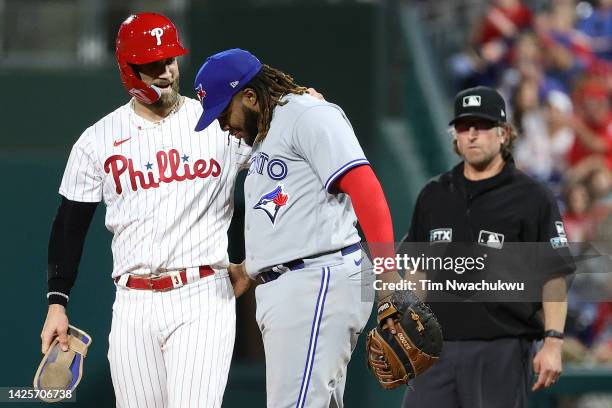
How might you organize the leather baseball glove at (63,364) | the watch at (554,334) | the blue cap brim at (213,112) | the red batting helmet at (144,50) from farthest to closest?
the watch at (554,334) < the leather baseball glove at (63,364) < the red batting helmet at (144,50) < the blue cap brim at (213,112)

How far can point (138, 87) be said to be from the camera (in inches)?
163

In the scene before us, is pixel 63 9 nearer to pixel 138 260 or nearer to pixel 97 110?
pixel 97 110

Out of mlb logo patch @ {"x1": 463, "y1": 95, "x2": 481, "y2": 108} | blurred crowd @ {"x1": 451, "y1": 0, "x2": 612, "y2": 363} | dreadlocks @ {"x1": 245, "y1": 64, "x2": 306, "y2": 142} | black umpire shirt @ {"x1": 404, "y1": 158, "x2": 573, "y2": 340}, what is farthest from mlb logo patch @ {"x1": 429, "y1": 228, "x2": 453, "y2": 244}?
blurred crowd @ {"x1": 451, "y1": 0, "x2": 612, "y2": 363}

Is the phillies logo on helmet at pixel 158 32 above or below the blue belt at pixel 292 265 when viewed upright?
above

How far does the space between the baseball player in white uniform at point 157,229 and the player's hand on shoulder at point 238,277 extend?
8 cm

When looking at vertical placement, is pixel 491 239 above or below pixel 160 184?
below

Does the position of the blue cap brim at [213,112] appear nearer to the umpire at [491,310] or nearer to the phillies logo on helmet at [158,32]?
the phillies logo on helmet at [158,32]

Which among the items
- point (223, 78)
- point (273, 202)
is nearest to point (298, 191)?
point (273, 202)

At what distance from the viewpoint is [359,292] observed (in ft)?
12.1

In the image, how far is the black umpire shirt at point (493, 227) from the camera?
4531 millimetres

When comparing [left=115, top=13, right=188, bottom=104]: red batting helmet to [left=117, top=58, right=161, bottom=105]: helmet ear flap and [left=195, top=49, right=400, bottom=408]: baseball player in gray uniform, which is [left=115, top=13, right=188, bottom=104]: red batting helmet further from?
[left=195, top=49, right=400, bottom=408]: baseball player in gray uniform

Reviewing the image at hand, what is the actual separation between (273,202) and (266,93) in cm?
39

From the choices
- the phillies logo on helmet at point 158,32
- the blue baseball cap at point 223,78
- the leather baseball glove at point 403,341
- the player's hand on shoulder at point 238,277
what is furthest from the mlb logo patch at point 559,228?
the phillies logo on helmet at point 158,32

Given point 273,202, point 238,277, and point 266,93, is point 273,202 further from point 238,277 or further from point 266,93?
point 238,277
